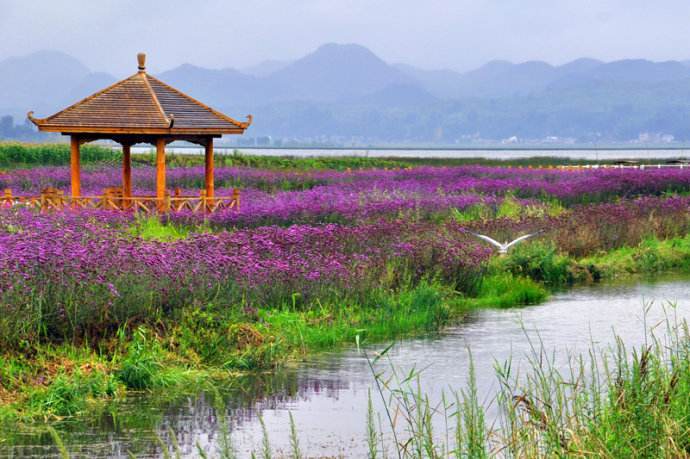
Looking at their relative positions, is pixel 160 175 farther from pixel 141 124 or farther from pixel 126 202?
pixel 141 124

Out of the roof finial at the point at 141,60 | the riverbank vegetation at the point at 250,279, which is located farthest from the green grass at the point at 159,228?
the roof finial at the point at 141,60

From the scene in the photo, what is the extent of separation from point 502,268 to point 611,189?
17460 mm

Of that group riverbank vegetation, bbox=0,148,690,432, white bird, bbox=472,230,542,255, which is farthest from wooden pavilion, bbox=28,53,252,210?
white bird, bbox=472,230,542,255

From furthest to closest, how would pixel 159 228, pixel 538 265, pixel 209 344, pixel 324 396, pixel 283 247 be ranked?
pixel 159 228
pixel 538 265
pixel 283 247
pixel 209 344
pixel 324 396

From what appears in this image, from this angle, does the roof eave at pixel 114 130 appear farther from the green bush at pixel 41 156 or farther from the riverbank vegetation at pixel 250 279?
the green bush at pixel 41 156

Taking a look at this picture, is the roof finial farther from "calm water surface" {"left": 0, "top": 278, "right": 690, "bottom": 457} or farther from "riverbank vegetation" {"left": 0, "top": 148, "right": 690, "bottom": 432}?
"calm water surface" {"left": 0, "top": 278, "right": 690, "bottom": 457}

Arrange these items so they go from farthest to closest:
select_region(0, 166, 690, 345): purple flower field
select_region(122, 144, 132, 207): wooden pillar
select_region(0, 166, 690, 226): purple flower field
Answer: select_region(122, 144, 132, 207): wooden pillar → select_region(0, 166, 690, 226): purple flower field → select_region(0, 166, 690, 345): purple flower field

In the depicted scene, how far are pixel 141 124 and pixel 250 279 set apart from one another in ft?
40.1

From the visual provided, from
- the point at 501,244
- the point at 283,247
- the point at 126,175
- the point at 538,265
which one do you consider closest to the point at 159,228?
the point at 126,175

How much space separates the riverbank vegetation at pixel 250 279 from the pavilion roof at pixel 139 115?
2786mm

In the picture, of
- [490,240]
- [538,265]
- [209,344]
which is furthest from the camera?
[490,240]

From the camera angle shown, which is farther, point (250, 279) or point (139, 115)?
point (139, 115)

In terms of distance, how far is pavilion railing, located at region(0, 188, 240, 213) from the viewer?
2634cm

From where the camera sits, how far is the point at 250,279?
51.6ft
